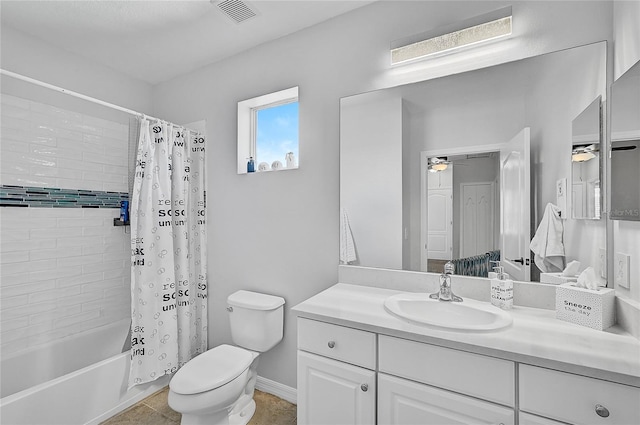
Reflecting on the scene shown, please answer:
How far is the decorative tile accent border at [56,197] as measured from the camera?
2.01 m

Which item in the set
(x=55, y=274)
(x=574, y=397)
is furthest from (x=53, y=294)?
(x=574, y=397)

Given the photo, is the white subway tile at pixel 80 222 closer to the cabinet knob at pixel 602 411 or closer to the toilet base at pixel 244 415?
the toilet base at pixel 244 415

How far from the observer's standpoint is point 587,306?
1.17 metres

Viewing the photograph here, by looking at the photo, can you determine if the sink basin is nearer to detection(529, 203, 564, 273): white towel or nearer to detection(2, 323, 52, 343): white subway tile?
detection(529, 203, 564, 273): white towel

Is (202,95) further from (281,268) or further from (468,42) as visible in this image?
(468,42)

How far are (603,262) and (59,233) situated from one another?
3.26 metres

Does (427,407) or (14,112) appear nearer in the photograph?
(427,407)

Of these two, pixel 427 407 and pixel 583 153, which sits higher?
pixel 583 153

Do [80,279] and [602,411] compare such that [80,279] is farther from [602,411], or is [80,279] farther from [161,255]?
[602,411]

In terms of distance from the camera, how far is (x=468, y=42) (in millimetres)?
1542

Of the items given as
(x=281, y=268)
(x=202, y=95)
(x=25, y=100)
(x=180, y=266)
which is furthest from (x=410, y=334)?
(x=25, y=100)

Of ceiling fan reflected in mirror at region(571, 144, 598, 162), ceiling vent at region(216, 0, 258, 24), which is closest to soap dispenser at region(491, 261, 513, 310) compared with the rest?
ceiling fan reflected in mirror at region(571, 144, 598, 162)

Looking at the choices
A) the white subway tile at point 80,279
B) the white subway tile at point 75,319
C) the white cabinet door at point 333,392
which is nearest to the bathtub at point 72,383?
the white subway tile at point 75,319

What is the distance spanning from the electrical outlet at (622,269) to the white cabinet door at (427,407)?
2.21 feet
